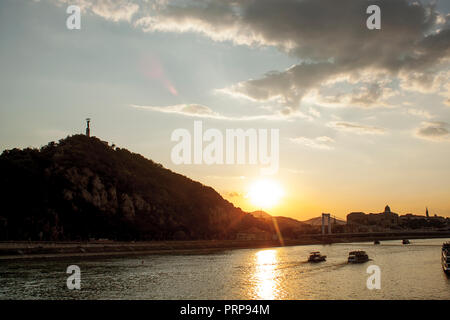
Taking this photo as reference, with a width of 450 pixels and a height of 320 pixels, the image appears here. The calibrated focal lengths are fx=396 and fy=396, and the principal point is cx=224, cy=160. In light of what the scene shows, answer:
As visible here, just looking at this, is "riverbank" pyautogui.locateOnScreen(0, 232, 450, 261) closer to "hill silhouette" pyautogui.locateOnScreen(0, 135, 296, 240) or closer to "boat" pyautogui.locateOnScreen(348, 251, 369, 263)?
"hill silhouette" pyautogui.locateOnScreen(0, 135, 296, 240)

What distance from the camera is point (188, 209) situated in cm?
18038

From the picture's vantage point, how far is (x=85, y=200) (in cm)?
12700

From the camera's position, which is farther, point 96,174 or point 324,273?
point 96,174

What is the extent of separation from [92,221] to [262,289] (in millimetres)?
85769

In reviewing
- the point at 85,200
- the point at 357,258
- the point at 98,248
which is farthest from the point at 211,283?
the point at 85,200

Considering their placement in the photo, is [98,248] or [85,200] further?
[85,200]

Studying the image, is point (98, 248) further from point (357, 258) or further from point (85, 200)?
point (357, 258)

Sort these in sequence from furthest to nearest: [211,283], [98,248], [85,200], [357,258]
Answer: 1. [85,200]
2. [98,248]
3. [357,258]
4. [211,283]

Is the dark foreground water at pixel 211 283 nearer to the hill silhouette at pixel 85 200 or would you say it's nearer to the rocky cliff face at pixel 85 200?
the hill silhouette at pixel 85 200

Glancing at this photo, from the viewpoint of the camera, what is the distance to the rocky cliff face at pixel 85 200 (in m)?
109

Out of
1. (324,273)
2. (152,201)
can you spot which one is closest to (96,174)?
(152,201)
